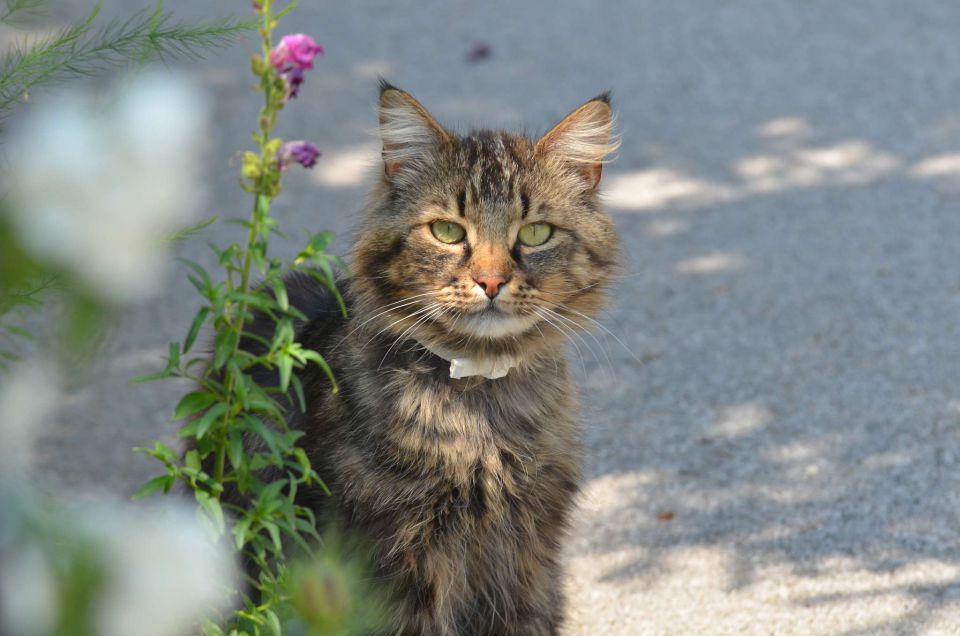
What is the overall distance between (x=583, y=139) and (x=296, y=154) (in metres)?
0.79

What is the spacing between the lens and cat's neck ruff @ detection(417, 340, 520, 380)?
240 cm

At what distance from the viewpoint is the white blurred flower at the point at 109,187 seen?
538mm

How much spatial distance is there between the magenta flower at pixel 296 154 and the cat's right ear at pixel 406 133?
0.37 metres

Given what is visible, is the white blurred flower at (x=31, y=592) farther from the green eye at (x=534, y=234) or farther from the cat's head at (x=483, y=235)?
the green eye at (x=534, y=234)

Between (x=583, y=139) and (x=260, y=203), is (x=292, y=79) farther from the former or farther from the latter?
(x=583, y=139)

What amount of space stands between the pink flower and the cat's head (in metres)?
0.51

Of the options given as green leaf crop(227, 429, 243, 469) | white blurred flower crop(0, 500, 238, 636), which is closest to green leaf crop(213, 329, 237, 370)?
green leaf crop(227, 429, 243, 469)

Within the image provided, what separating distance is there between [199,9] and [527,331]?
4.79 m

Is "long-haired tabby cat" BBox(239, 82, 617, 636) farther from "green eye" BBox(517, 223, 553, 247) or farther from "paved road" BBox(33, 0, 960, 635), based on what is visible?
"paved road" BBox(33, 0, 960, 635)

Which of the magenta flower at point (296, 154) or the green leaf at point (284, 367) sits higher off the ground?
the magenta flower at point (296, 154)

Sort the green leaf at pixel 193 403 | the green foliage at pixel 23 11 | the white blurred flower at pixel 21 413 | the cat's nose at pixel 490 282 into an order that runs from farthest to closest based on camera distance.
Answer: the cat's nose at pixel 490 282 → the green leaf at pixel 193 403 → the green foliage at pixel 23 11 → the white blurred flower at pixel 21 413

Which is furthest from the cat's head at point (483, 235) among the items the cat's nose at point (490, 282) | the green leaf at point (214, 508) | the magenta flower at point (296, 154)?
the green leaf at point (214, 508)

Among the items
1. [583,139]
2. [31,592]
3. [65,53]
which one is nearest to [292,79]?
[65,53]

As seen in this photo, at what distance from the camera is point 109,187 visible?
54cm
